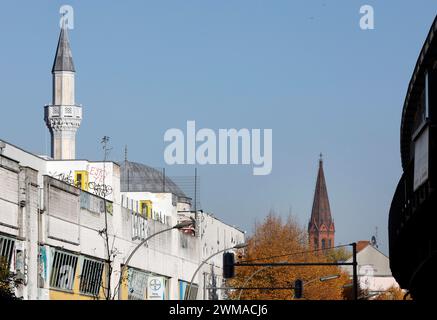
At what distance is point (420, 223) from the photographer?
34906 millimetres

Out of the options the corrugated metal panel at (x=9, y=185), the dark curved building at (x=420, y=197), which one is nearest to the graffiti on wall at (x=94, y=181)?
the corrugated metal panel at (x=9, y=185)

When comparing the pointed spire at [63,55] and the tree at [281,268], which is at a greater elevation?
the pointed spire at [63,55]

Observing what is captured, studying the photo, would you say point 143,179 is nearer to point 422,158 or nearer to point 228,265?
point 228,265

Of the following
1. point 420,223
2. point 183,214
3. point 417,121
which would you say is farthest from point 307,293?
point 420,223

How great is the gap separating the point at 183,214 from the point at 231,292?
1522 centimetres

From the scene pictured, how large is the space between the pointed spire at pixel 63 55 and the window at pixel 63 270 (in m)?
65.6

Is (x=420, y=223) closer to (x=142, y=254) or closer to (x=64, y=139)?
(x=142, y=254)

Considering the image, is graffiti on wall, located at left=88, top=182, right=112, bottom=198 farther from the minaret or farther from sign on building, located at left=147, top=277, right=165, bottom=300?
the minaret

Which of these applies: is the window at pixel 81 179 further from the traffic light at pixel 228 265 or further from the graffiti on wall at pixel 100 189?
the traffic light at pixel 228 265

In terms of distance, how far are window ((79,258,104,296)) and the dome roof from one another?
2472 inches

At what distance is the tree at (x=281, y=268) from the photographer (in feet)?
411

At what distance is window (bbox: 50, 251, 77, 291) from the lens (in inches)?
3014

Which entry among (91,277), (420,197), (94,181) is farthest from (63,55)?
(420,197)

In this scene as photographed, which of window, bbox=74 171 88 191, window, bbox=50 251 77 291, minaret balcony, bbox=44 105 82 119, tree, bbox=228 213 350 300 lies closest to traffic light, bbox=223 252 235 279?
window, bbox=50 251 77 291
